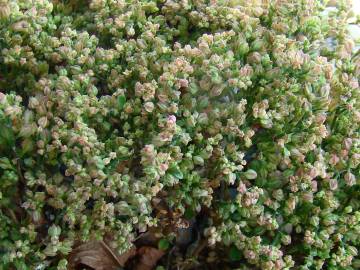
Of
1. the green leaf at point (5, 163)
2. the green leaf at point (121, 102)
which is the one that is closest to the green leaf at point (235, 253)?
the green leaf at point (121, 102)

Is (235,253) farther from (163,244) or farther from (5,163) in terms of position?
(5,163)

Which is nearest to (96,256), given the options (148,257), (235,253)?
(148,257)

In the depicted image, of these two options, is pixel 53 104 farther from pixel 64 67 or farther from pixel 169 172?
pixel 169 172

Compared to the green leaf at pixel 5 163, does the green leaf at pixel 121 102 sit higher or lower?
higher

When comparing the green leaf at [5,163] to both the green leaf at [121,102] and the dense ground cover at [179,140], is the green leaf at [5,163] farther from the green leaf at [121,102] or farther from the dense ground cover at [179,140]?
the green leaf at [121,102]

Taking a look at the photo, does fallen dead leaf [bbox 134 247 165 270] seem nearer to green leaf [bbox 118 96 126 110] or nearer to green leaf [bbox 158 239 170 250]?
green leaf [bbox 158 239 170 250]

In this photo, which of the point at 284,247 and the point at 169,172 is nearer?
the point at 169,172

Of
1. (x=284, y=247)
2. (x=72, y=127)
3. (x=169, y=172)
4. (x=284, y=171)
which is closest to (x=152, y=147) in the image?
(x=169, y=172)

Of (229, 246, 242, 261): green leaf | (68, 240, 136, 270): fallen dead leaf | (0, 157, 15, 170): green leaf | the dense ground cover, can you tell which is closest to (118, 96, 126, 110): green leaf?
the dense ground cover

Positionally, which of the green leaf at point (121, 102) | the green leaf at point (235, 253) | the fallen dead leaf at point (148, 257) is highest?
the green leaf at point (121, 102)
